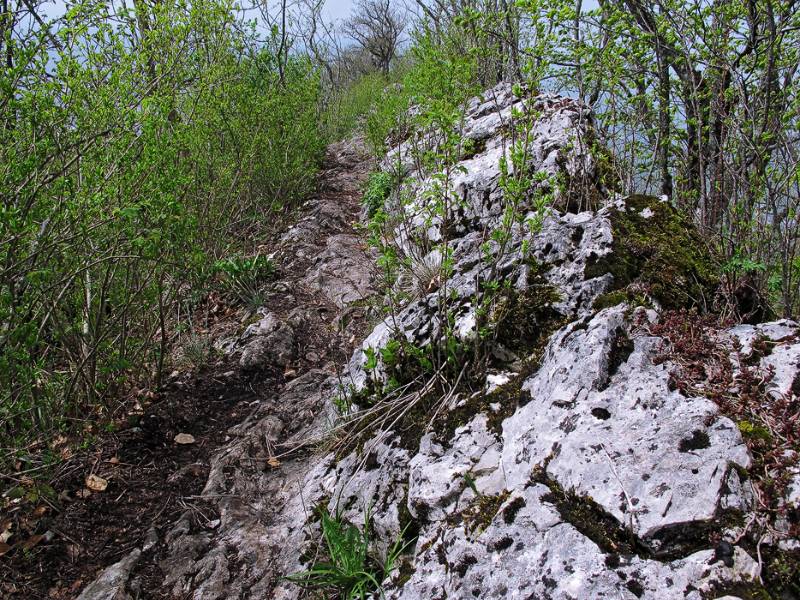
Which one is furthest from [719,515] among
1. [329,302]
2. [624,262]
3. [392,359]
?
[329,302]

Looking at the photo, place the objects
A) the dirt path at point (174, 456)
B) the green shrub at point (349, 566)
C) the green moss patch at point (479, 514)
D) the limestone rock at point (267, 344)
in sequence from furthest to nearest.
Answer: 1. the limestone rock at point (267, 344)
2. the dirt path at point (174, 456)
3. the green shrub at point (349, 566)
4. the green moss patch at point (479, 514)

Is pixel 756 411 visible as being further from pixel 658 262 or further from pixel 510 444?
pixel 658 262

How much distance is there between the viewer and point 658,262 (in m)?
2.46

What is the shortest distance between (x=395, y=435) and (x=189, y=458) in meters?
1.58

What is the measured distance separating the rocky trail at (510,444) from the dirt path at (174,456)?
16 millimetres

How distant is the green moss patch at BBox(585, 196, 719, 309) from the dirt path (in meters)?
2.17

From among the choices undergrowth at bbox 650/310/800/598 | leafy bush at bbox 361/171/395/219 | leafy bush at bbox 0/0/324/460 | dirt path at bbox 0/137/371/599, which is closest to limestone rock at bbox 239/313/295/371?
dirt path at bbox 0/137/371/599

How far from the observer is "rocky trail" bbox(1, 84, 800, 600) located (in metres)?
1.41

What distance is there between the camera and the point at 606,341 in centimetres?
202

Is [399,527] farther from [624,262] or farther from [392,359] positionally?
[624,262]

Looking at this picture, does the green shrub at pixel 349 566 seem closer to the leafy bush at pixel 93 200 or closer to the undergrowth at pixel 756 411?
the undergrowth at pixel 756 411

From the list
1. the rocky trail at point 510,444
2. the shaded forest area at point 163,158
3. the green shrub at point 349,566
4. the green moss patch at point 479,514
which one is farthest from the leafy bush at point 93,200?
the green moss patch at point 479,514

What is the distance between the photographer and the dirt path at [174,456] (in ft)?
8.13

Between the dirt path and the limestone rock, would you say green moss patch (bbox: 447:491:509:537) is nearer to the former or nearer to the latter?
the dirt path
